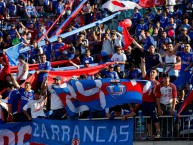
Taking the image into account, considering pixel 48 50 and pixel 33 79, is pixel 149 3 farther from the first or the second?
pixel 33 79

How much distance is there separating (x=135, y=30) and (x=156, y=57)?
4.84 metres

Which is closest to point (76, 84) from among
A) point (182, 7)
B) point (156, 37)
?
point (156, 37)

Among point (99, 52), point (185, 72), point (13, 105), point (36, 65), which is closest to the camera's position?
point (13, 105)

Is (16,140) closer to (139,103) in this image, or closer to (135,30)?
(139,103)

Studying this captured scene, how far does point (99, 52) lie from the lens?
28484mm

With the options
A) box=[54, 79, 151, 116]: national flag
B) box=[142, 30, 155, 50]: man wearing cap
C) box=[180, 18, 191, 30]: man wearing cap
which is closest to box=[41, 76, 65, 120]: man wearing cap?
box=[54, 79, 151, 116]: national flag

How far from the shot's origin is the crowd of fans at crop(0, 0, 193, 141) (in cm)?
2202

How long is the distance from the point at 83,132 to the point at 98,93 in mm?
1044

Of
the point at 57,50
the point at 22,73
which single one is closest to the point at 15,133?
the point at 22,73

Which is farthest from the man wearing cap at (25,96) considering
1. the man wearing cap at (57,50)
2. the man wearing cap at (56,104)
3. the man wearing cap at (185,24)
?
the man wearing cap at (185,24)

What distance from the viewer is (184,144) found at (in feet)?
70.3

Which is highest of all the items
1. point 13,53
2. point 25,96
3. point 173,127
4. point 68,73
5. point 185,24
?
point 185,24

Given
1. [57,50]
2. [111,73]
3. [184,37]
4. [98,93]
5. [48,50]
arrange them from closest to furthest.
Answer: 1. [98,93]
2. [111,73]
3. [184,37]
4. [57,50]
5. [48,50]

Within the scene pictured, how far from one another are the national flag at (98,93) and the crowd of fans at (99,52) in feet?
0.71
